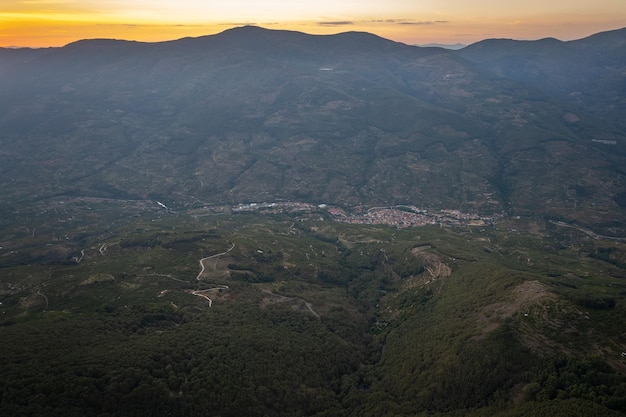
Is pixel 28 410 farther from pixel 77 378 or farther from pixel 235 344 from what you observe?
pixel 235 344

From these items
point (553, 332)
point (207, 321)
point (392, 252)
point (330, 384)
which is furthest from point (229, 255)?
point (553, 332)

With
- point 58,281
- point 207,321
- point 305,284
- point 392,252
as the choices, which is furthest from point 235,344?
point 392,252

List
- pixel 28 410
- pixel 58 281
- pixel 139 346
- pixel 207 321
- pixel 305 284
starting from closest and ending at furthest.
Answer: pixel 28 410
pixel 139 346
pixel 207 321
pixel 58 281
pixel 305 284

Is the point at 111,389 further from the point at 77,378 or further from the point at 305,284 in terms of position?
the point at 305,284

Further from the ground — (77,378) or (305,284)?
(77,378)

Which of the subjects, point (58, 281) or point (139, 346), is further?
point (58, 281)

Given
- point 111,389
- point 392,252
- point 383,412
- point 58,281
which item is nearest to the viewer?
point 111,389
